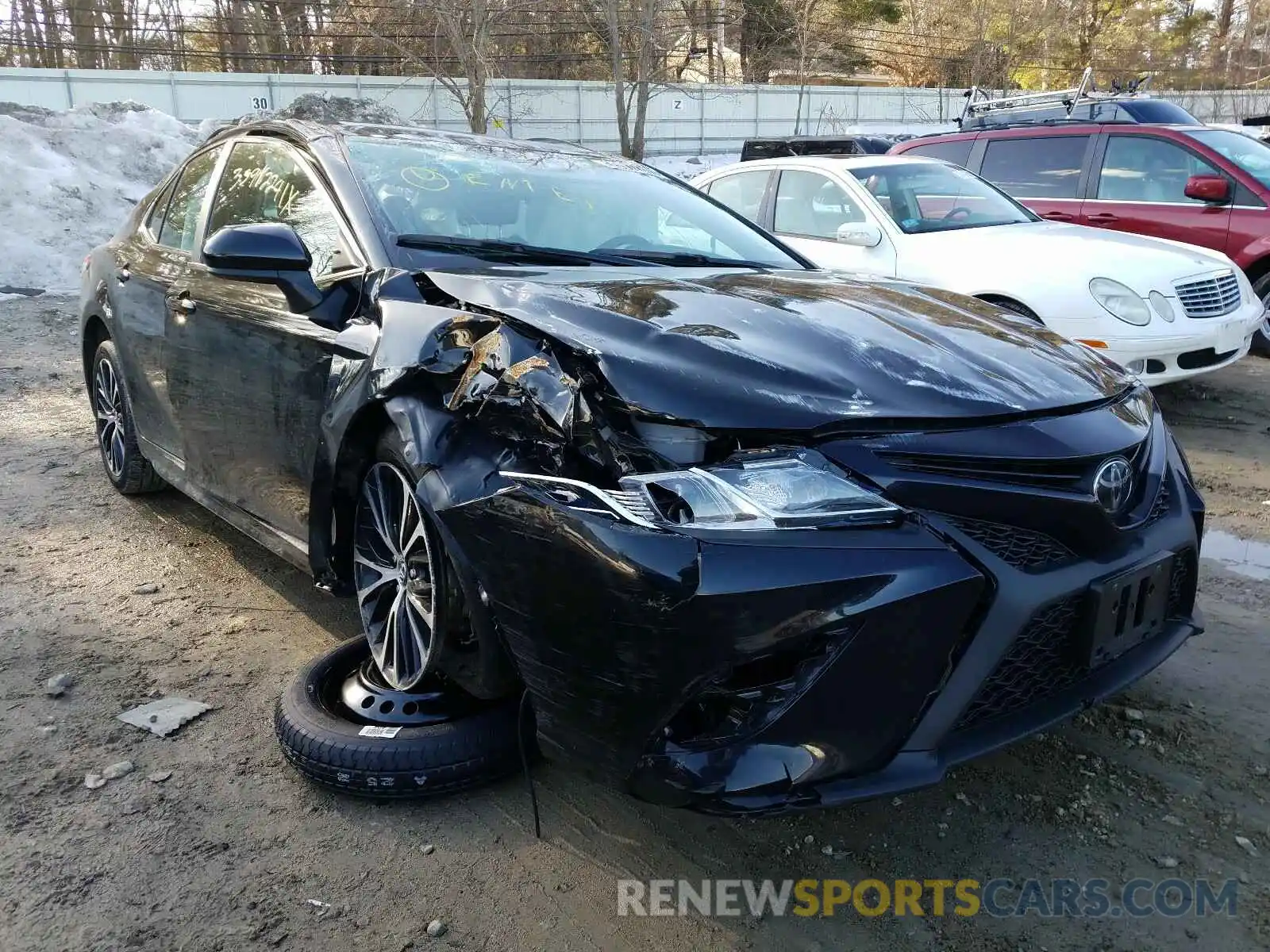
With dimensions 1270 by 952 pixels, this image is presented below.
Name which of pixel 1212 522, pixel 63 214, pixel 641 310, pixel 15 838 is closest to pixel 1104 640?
pixel 641 310

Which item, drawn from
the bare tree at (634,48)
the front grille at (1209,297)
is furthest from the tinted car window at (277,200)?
the bare tree at (634,48)

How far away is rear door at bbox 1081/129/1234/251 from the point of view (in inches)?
316

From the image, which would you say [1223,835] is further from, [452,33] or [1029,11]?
[1029,11]

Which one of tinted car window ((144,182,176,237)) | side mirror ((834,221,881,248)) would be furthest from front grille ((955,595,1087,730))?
side mirror ((834,221,881,248))

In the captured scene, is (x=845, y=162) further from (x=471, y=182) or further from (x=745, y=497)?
(x=745, y=497)

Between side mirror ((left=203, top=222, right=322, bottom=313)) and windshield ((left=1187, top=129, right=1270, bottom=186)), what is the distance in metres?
7.80

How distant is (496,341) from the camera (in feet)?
7.69

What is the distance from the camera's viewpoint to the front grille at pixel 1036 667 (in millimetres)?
2057

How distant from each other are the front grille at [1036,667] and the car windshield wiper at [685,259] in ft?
5.70

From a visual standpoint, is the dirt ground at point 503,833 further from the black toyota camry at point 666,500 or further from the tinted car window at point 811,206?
the tinted car window at point 811,206

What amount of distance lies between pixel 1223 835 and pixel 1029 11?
141 feet

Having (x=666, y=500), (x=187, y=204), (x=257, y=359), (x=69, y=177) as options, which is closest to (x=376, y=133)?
(x=257, y=359)

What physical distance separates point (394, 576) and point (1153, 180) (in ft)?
25.7

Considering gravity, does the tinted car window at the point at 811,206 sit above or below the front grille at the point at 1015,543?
above
